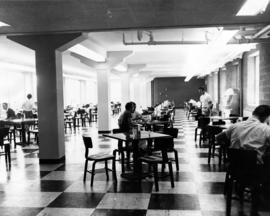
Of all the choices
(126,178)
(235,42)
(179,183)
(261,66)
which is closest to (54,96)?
(126,178)

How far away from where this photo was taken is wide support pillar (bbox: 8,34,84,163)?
17.7ft

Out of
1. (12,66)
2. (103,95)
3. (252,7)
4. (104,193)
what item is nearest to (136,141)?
(104,193)

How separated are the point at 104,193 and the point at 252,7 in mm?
2591

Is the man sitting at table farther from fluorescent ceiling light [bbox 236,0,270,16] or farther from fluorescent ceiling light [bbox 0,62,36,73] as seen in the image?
fluorescent ceiling light [bbox 0,62,36,73]

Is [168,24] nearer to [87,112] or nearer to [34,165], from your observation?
[34,165]

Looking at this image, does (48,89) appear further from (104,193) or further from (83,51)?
(104,193)

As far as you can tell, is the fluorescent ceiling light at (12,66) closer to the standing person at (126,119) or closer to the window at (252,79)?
the standing person at (126,119)

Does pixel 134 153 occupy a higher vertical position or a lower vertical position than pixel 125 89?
lower

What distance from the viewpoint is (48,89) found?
546cm

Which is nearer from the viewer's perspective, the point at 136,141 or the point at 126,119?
the point at 136,141

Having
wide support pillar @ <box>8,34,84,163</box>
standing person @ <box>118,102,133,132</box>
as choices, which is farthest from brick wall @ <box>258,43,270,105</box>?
wide support pillar @ <box>8,34,84,163</box>

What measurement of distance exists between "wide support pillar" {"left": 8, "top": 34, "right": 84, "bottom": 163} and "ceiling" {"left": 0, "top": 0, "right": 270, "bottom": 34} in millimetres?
390

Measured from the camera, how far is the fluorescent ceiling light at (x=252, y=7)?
3.52 metres

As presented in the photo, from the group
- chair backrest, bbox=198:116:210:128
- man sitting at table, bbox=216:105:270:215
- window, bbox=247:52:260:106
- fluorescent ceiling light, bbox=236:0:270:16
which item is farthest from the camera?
window, bbox=247:52:260:106
